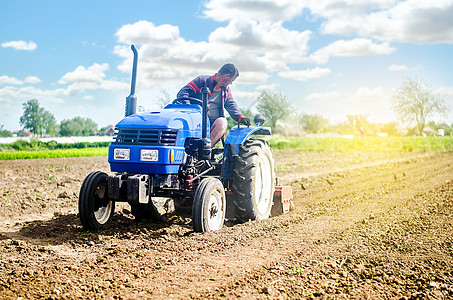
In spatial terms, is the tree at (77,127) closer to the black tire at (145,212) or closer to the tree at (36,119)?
the tree at (36,119)

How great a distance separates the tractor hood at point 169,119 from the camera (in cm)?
535

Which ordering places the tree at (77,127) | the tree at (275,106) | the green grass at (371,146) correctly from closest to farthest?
the green grass at (371,146) < the tree at (275,106) < the tree at (77,127)

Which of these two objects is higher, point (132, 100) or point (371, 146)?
point (132, 100)

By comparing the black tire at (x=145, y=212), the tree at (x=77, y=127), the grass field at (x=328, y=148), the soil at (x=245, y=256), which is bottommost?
the soil at (x=245, y=256)

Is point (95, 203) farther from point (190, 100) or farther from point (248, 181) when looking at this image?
point (248, 181)

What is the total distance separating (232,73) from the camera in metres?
6.18

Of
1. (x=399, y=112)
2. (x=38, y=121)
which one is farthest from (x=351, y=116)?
(x=38, y=121)

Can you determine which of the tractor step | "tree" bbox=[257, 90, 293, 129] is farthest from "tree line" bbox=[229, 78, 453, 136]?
the tractor step

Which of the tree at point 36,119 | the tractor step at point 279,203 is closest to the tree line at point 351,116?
the tree at point 36,119

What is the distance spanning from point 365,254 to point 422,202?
3.78 metres

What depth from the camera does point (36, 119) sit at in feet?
240

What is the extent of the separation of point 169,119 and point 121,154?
0.71 meters

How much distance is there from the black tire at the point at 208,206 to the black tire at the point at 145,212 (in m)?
1.14

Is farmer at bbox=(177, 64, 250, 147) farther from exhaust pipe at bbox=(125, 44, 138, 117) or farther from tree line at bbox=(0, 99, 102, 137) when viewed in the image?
tree line at bbox=(0, 99, 102, 137)
